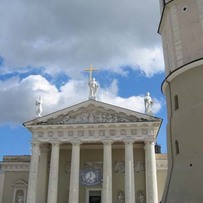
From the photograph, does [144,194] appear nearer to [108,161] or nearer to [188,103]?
[108,161]

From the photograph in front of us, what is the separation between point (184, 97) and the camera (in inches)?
653

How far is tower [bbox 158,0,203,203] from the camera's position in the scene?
49.0ft

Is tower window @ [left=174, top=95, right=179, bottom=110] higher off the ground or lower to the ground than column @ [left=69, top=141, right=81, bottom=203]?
higher

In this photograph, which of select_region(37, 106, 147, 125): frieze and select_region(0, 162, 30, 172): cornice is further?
select_region(0, 162, 30, 172): cornice

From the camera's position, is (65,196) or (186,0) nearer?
(186,0)

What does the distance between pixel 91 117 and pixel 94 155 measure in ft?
13.5

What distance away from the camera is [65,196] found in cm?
3042

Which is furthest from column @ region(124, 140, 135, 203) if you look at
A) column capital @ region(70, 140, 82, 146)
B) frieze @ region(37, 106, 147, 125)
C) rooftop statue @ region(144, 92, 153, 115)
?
column capital @ region(70, 140, 82, 146)

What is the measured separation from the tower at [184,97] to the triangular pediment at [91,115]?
33.8ft

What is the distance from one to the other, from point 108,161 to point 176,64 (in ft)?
41.6

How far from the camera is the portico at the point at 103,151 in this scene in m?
27.7

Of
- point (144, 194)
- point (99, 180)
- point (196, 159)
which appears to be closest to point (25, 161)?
point (99, 180)

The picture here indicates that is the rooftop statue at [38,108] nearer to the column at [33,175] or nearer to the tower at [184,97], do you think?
the column at [33,175]

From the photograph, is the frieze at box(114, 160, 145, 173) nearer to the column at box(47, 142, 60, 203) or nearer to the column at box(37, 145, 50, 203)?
the column at box(47, 142, 60, 203)
